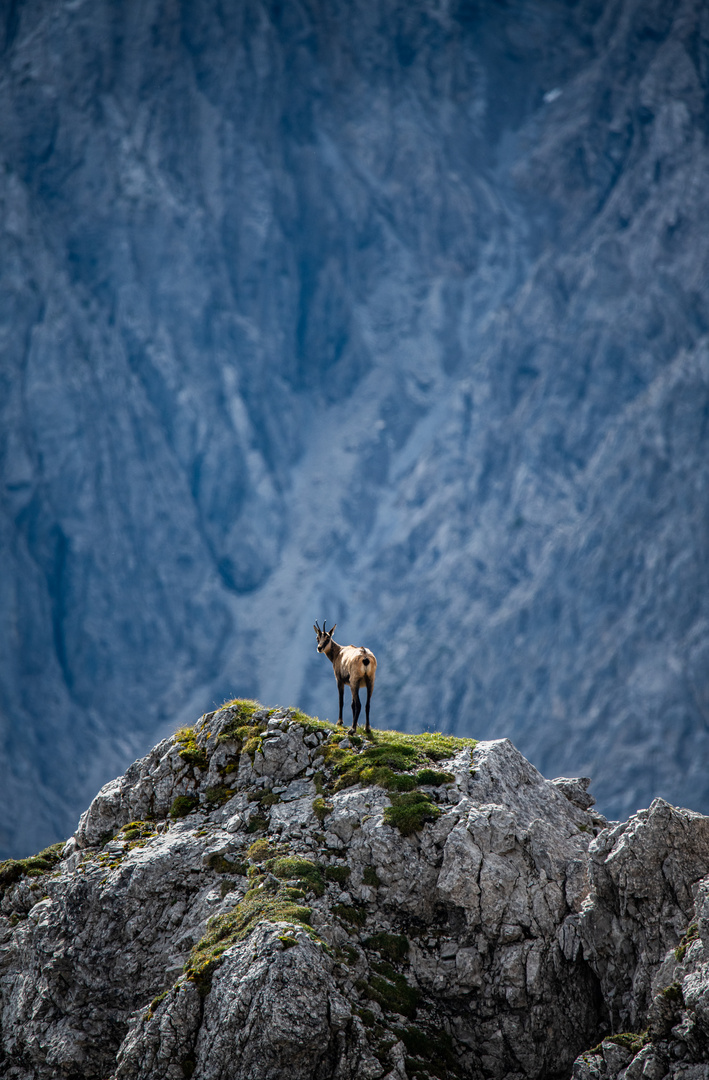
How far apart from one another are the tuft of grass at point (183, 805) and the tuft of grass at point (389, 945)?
676 centimetres

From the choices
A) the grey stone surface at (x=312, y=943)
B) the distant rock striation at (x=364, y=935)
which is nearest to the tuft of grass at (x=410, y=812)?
the distant rock striation at (x=364, y=935)

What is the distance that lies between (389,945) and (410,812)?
323 cm

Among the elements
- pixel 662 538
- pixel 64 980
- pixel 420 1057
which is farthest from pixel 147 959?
pixel 662 538

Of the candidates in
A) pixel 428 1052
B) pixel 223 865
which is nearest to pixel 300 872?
pixel 223 865

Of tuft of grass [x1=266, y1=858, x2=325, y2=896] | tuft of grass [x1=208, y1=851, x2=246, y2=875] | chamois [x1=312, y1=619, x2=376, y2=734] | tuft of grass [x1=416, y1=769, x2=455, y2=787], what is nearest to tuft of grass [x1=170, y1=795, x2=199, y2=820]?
tuft of grass [x1=208, y1=851, x2=246, y2=875]

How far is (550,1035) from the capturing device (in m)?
21.0

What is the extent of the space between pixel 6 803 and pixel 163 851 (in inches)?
6845

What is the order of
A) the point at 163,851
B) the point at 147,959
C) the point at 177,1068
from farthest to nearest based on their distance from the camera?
1. the point at 163,851
2. the point at 147,959
3. the point at 177,1068

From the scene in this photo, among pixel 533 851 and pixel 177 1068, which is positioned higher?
pixel 533 851

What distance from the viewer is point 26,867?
93.8ft

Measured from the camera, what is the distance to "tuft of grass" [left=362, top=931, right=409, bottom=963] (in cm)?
2155

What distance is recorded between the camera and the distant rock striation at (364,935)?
19.0 meters

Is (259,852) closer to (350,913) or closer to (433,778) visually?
(350,913)

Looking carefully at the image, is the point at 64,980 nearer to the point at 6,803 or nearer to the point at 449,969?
the point at 449,969
